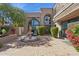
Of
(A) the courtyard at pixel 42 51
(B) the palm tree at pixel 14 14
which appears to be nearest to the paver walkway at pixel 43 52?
(A) the courtyard at pixel 42 51

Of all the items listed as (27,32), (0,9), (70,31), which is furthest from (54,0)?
(0,9)

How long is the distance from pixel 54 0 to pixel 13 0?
6.50ft

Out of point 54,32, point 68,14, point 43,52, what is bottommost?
point 43,52

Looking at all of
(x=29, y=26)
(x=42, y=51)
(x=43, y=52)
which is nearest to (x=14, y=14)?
(x=29, y=26)

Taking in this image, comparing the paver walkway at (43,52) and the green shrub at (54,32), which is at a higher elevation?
the green shrub at (54,32)

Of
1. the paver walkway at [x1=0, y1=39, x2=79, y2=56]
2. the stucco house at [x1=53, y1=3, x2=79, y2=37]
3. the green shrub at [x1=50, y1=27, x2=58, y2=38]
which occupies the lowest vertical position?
the paver walkway at [x1=0, y1=39, x2=79, y2=56]

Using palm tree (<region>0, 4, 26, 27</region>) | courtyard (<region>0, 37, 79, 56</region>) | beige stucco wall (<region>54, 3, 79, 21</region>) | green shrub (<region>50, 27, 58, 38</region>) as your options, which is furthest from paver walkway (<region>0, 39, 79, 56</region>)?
green shrub (<region>50, 27, 58, 38</region>)

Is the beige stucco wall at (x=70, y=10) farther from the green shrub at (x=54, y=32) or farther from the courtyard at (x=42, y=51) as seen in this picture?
the green shrub at (x=54, y=32)

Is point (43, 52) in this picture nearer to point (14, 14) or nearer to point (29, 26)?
point (29, 26)

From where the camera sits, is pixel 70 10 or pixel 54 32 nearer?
pixel 70 10

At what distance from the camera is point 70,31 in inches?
379

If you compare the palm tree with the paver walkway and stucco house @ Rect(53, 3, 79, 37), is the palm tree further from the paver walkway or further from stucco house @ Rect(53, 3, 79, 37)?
the paver walkway

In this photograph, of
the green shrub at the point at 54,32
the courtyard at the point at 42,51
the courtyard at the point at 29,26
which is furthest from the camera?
the green shrub at the point at 54,32

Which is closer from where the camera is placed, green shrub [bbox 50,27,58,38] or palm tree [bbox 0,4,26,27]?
palm tree [bbox 0,4,26,27]
